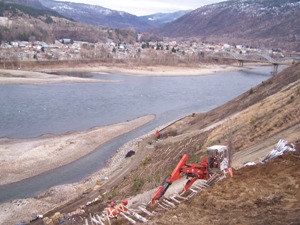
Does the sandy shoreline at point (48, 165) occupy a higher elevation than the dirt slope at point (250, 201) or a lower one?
lower

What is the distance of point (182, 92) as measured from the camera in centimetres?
4541

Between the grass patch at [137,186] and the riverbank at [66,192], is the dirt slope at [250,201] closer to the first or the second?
the grass patch at [137,186]

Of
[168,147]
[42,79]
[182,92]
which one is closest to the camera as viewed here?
[168,147]

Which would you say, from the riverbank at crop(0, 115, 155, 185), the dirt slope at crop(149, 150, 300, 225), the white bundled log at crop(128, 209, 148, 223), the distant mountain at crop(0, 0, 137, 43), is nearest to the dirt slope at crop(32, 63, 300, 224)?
the dirt slope at crop(149, 150, 300, 225)

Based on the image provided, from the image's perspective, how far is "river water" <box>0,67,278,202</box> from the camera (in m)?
18.5

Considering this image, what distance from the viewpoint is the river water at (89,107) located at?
18.5 metres

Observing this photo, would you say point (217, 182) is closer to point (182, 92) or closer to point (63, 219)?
point (63, 219)

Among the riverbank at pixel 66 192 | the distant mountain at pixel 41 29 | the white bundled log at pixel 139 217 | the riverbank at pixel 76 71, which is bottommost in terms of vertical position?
the riverbank at pixel 66 192

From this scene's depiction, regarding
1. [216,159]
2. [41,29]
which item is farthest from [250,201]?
[41,29]

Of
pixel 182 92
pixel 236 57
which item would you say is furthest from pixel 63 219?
pixel 236 57

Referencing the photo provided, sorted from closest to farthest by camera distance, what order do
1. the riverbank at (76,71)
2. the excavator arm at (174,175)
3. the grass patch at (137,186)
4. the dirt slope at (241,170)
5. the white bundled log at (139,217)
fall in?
the dirt slope at (241,170), the white bundled log at (139,217), the excavator arm at (174,175), the grass patch at (137,186), the riverbank at (76,71)


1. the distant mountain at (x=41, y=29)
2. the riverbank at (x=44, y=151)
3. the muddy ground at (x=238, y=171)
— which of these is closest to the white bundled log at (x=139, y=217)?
the muddy ground at (x=238, y=171)

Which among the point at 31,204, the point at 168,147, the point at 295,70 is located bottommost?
the point at 31,204

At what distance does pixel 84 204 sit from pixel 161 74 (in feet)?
171
